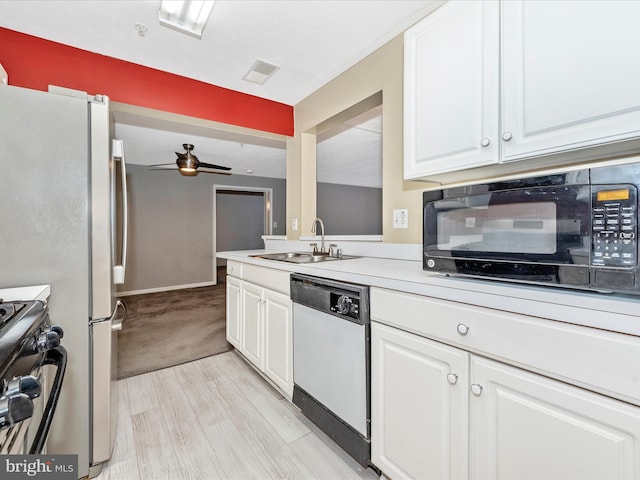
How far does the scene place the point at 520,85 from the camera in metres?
1.05

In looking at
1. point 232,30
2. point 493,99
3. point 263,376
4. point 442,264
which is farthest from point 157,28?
point 263,376

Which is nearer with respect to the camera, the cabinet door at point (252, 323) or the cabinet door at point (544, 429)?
the cabinet door at point (544, 429)

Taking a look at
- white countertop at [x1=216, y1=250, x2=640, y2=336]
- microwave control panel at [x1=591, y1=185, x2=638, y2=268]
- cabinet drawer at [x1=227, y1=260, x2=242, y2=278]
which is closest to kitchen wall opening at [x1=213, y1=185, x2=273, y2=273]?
cabinet drawer at [x1=227, y1=260, x2=242, y2=278]

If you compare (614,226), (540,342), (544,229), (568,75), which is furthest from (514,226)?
(568,75)

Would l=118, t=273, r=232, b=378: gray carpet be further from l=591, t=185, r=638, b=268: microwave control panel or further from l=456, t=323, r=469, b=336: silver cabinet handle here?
l=591, t=185, r=638, b=268: microwave control panel

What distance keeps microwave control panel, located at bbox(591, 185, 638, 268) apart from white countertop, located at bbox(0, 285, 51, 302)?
173 cm

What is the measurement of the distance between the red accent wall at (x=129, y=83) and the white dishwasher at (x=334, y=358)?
1.81 m

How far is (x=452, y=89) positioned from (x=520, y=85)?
27 centimetres

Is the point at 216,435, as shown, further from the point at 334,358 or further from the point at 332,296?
the point at 332,296

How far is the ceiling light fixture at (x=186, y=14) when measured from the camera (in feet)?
5.19

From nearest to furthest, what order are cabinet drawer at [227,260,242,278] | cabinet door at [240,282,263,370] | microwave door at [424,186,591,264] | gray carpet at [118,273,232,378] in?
microwave door at [424,186,591,264]
cabinet door at [240,282,263,370]
cabinet drawer at [227,260,242,278]
gray carpet at [118,273,232,378]

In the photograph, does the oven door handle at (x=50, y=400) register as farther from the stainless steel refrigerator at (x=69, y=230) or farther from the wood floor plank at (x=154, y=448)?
the wood floor plank at (x=154, y=448)

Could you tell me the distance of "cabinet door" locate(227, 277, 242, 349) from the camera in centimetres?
231

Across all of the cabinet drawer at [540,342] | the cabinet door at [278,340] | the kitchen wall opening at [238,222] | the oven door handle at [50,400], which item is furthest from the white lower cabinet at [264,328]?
the kitchen wall opening at [238,222]
